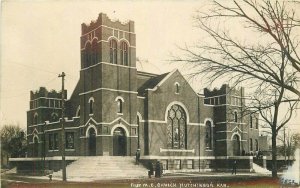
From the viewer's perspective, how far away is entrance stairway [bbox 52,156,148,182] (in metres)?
16.5

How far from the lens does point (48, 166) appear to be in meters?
21.4

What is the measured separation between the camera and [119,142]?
2216cm

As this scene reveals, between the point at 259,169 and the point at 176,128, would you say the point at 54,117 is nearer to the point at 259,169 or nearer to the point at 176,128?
the point at 176,128

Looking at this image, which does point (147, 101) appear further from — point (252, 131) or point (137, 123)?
point (252, 131)

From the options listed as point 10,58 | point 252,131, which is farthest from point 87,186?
point 252,131

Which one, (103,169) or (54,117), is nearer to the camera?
(103,169)

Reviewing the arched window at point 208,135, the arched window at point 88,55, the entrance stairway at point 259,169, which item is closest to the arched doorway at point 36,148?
the arched window at point 88,55

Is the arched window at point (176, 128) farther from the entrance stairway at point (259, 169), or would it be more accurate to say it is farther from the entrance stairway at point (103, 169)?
the entrance stairway at point (259, 169)

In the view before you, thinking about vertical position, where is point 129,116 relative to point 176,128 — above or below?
above

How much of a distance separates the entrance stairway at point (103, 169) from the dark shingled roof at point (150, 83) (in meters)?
4.64

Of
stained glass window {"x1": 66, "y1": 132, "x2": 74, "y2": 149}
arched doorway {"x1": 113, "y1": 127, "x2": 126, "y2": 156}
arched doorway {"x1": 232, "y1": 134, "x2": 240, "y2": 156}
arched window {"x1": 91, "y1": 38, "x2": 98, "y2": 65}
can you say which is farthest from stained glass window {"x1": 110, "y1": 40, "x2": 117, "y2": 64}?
arched doorway {"x1": 232, "y1": 134, "x2": 240, "y2": 156}

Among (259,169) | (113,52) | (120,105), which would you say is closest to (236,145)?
(259,169)

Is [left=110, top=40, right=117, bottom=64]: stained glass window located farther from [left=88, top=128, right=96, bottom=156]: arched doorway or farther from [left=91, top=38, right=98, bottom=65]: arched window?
[left=88, top=128, right=96, bottom=156]: arched doorway

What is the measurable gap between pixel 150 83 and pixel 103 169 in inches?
330
